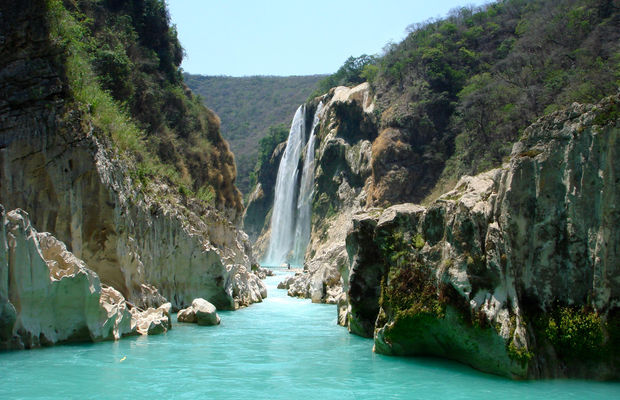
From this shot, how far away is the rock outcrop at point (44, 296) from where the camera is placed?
32.7 ft

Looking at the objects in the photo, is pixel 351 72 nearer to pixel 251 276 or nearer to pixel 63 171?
pixel 251 276

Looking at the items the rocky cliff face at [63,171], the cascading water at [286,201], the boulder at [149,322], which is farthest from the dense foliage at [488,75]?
the boulder at [149,322]

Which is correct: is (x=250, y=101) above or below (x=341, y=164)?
above

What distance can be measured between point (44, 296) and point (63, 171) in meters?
4.35

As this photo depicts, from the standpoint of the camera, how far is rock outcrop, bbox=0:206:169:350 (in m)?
9.98

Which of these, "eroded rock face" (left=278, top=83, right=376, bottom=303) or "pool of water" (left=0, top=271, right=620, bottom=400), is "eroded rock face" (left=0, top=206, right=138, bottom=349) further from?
"eroded rock face" (left=278, top=83, right=376, bottom=303)

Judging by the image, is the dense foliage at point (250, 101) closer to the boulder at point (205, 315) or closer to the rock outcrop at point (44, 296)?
the boulder at point (205, 315)

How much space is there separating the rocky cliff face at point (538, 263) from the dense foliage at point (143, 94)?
11.2 m

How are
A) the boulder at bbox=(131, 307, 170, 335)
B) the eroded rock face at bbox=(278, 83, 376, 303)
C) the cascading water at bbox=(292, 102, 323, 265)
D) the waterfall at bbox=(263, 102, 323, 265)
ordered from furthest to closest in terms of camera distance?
1. the waterfall at bbox=(263, 102, 323, 265)
2. the cascading water at bbox=(292, 102, 323, 265)
3. the eroded rock face at bbox=(278, 83, 376, 303)
4. the boulder at bbox=(131, 307, 170, 335)

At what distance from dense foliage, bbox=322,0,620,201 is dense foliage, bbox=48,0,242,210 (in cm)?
1613

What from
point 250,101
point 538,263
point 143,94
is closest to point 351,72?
point 143,94

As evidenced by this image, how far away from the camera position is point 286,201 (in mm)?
60500

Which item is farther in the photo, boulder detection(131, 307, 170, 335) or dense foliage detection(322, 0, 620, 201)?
dense foliage detection(322, 0, 620, 201)

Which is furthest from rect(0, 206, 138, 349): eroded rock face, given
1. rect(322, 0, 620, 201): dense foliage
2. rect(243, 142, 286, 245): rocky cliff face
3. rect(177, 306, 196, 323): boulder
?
rect(243, 142, 286, 245): rocky cliff face
